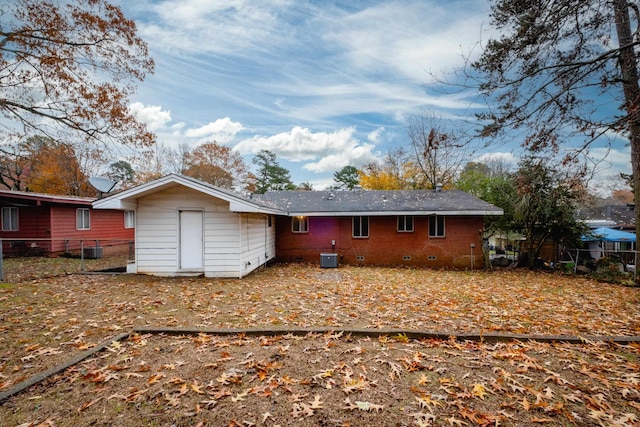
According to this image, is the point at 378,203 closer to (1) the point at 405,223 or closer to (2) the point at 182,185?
(1) the point at 405,223

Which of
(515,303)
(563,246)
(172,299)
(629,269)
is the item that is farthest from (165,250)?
(629,269)

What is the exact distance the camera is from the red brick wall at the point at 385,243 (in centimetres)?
1527

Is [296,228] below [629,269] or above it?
above

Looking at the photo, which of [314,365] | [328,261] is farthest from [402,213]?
[314,365]

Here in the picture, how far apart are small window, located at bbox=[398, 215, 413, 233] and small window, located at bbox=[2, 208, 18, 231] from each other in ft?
72.1

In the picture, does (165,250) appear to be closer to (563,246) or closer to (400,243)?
(400,243)

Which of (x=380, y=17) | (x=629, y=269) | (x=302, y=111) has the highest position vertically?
(x=302, y=111)

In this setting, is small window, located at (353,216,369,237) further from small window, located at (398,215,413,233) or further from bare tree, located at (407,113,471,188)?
bare tree, located at (407,113,471,188)

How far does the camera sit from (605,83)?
15.4 feet

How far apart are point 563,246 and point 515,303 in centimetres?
1190

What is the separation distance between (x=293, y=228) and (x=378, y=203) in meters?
5.09

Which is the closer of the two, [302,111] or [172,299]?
[172,299]

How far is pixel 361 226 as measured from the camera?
16.0 meters

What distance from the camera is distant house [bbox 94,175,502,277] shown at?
1071 centimetres
